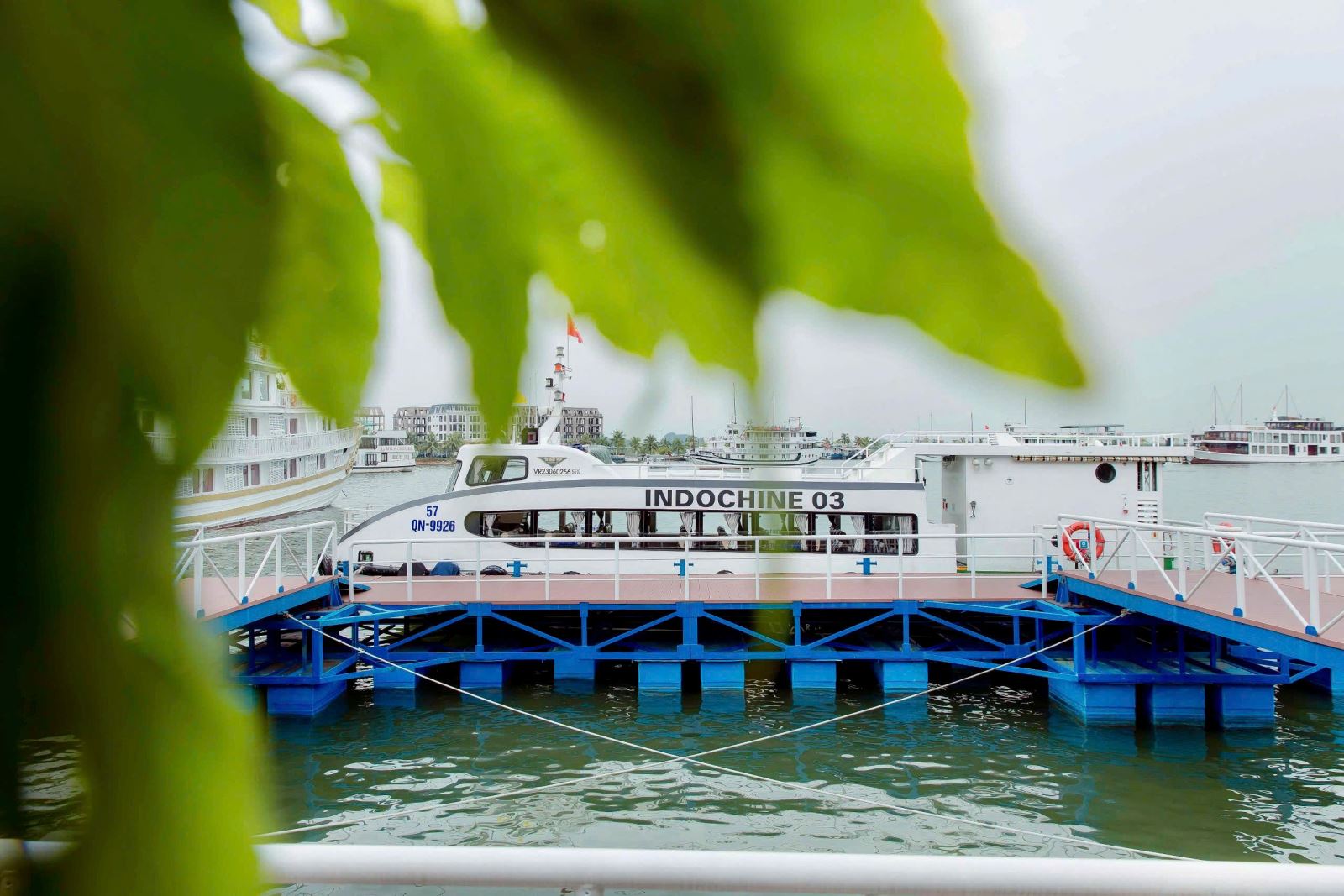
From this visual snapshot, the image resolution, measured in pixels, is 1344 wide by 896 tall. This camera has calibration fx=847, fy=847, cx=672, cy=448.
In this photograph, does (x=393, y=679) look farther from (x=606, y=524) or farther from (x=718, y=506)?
(x=718, y=506)

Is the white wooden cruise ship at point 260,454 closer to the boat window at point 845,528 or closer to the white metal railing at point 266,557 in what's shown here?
the white metal railing at point 266,557

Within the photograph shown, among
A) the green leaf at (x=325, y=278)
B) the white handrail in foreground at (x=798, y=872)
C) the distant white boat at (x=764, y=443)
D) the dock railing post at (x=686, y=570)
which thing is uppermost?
the green leaf at (x=325, y=278)

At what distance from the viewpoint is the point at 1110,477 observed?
29.5ft

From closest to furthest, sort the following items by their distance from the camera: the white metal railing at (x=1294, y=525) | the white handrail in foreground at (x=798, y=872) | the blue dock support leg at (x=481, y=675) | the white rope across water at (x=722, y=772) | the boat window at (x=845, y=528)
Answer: the white handrail in foreground at (x=798, y=872), the white rope across water at (x=722, y=772), the white metal railing at (x=1294, y=525), the blue dock support leg at (x=481, y=675), the boat window at (x=845, y=528)

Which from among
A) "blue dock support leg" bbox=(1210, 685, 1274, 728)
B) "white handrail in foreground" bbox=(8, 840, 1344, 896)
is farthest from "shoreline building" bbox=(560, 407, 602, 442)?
"blue dock support leg" bbox=(1210, 685, 1274, 728)

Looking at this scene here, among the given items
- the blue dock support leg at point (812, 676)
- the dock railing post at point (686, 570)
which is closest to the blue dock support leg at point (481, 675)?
the dock railing post at point (686, 570)

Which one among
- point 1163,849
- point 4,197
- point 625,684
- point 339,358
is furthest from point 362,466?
point 625,684

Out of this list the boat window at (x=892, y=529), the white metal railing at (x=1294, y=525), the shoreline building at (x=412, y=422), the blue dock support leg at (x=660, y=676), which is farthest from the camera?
the boat window at (x=892, y=529)

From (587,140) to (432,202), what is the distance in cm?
7

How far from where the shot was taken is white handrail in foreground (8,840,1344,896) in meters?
1.01

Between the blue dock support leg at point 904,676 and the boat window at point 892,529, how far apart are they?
1471mm

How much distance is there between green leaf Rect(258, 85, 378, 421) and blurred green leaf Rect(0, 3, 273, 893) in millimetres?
40

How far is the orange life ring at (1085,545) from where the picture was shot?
23.3 feet

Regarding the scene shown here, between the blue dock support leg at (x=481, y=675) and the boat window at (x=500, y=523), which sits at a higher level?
the boat window at (x=500, y=523)
